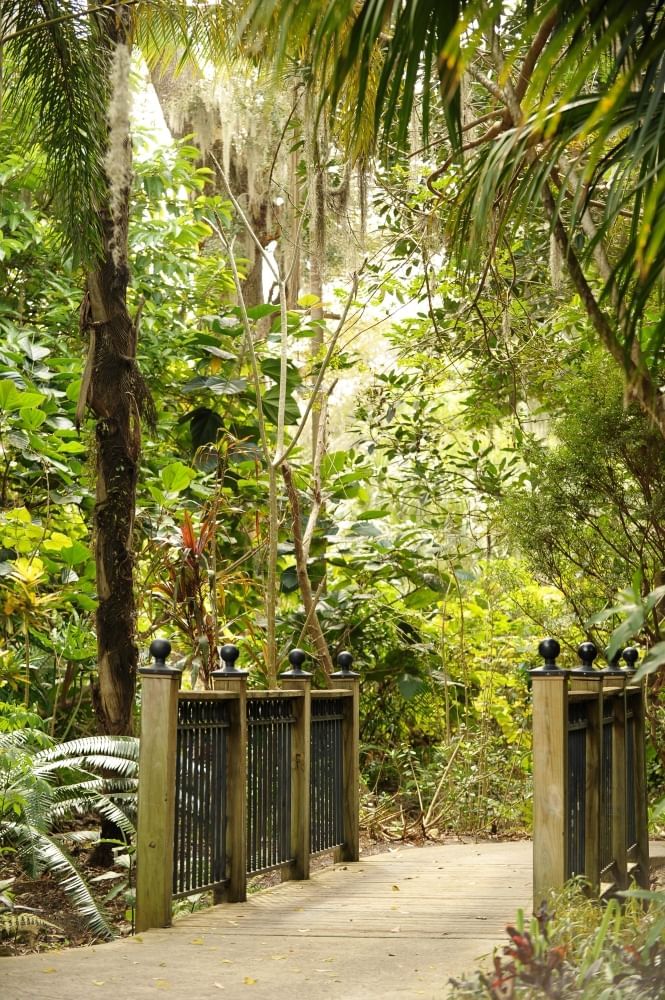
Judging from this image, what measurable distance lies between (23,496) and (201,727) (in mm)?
4769

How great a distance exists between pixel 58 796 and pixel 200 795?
193 centimetres

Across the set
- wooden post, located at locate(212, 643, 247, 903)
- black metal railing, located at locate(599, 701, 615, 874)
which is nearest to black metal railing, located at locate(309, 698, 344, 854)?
wooden post, located at locate(212, 643, 247, 903)

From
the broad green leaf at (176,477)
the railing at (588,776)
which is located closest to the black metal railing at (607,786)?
the railing at (588,776)

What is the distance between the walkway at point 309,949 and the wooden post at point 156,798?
0.15m

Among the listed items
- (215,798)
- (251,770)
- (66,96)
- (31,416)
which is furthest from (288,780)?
(66,96)

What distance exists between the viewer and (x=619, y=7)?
2703 mm

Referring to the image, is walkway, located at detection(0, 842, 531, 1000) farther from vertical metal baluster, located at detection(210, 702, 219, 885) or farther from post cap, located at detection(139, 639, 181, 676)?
post cap, located at detection(139, 639, 181, 676)

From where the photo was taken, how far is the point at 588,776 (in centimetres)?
545

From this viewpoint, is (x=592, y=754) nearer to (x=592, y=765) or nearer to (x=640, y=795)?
(x=592, y=765)

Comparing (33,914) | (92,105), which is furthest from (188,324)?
(33,914)

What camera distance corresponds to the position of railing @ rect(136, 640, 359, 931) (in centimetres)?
467

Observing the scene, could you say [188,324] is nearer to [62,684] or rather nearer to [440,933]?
[62,684]

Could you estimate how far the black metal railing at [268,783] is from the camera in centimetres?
569

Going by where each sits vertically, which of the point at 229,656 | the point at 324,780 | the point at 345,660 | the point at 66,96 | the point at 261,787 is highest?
the point at 66,96
